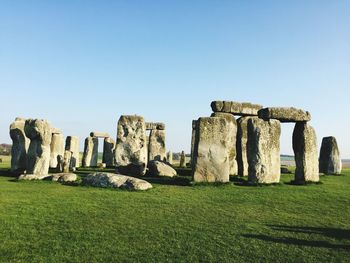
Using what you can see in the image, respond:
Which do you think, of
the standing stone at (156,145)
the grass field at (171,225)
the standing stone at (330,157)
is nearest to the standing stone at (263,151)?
the grass field at (171,225)

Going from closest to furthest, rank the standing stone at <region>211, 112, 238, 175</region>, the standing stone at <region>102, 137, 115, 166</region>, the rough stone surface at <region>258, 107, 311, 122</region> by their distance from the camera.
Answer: the rough stone surface at <region>258, 107, 311, 122</region> < the standing stone at <region>211, 112, 238, 175</region> < the standing stone at <region>102, 137, 115, 166</region>

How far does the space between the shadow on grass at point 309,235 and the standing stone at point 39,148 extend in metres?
10.7

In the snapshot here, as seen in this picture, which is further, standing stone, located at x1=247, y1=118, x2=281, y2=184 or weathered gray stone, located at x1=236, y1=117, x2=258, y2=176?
weathered gray stone, located at x1=236, y1=117, x2=258, y2=176

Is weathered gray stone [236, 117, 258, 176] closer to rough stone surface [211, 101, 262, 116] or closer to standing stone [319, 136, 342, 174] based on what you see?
rough stone surface [211, 101, 262, 116]

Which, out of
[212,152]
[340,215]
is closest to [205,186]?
[212,152]

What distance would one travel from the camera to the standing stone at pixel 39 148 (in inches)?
599

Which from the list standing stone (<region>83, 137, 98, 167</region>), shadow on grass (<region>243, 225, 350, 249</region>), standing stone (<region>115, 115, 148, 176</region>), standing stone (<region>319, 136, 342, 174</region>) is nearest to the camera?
shadow on grass (<region>243, 225, 350, 249</region>)

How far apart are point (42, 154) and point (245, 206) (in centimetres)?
928

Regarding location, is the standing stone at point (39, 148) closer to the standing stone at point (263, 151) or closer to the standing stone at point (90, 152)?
the standing stone at point (263, 151)

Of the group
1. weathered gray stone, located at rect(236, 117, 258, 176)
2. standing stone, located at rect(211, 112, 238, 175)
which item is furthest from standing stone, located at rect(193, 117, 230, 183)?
standing stone, located at rect(211, 112, 238, 175)

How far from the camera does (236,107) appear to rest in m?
20.0

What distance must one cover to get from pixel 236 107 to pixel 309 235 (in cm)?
1324

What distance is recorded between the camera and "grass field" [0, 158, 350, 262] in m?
5.88

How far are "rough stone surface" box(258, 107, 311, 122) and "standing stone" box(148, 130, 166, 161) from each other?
1114 centimetres
